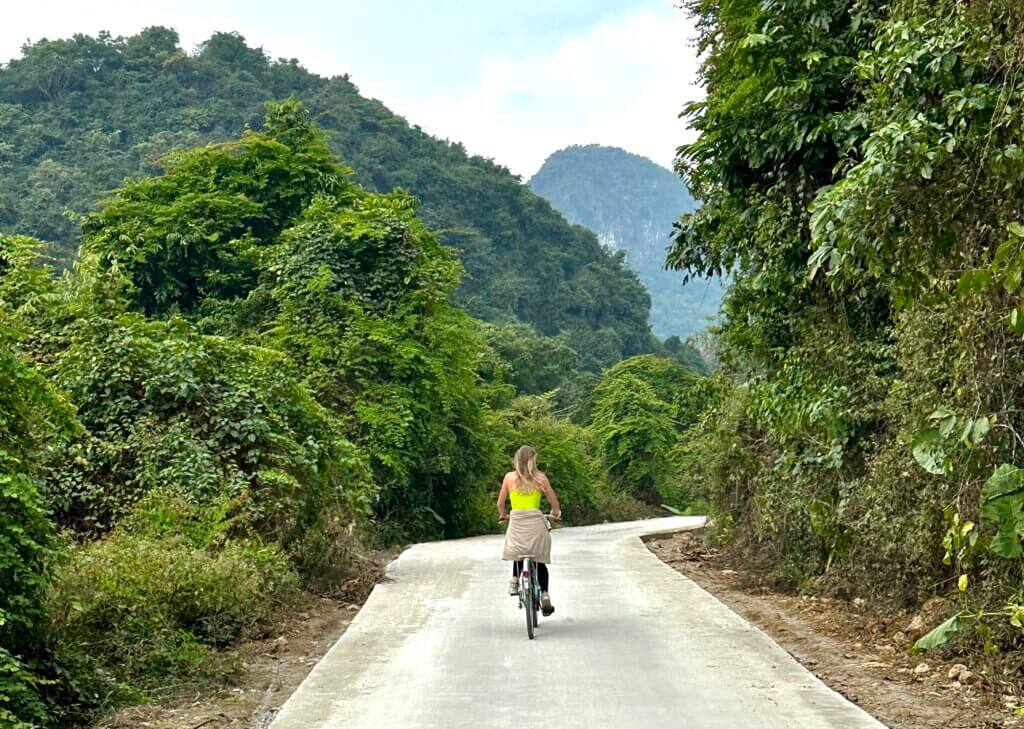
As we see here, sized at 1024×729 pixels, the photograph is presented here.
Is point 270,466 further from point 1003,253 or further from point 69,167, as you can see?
point 69,167

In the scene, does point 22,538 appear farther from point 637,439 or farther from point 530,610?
point 637,439

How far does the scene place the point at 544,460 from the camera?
45.7 meters

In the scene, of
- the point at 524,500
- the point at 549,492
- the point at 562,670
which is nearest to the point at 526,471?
the point at 524,500

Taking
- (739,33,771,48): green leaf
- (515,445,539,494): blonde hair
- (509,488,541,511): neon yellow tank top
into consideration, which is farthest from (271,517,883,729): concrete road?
(739,33,771,48): green leaf

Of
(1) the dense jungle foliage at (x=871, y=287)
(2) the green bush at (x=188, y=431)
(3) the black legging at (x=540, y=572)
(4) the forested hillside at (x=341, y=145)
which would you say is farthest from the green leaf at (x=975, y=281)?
(4) the forested hillside at (x=341, y=145)

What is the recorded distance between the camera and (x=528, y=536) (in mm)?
11086

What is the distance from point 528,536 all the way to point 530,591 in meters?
0.67

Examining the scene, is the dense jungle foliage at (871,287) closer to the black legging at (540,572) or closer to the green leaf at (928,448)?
Result: the green leaf at (928,448)

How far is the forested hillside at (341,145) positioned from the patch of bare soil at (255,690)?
60.6 meters

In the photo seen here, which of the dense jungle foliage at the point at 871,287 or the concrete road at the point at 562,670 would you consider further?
the dense jungle foliage at the point at 871,287

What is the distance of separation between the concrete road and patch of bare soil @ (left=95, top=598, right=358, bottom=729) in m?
0.27

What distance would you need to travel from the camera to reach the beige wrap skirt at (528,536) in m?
11.0

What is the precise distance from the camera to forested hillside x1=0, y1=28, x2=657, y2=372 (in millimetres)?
75000

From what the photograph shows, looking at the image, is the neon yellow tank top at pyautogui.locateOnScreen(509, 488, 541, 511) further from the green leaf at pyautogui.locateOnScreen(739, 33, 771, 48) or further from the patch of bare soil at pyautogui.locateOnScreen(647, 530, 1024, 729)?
the green leaf at pyautogui.locateOnScreen(739, 33, 771, 48)
